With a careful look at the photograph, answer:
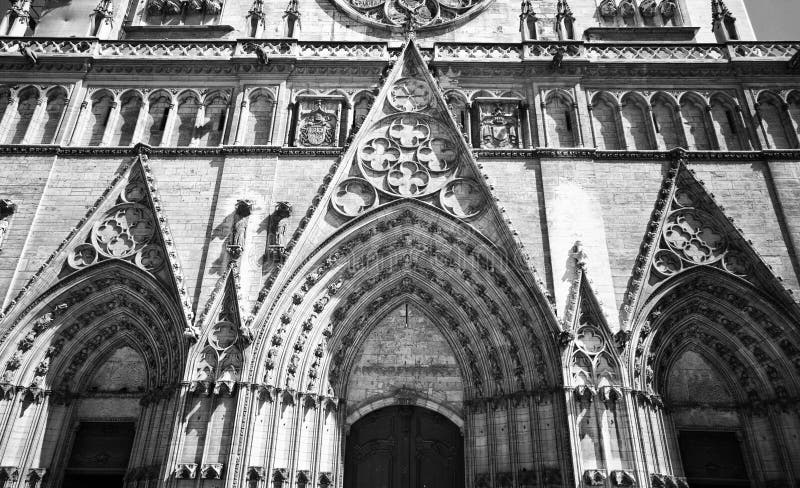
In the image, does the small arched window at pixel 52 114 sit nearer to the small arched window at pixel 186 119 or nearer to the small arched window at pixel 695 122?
the small arched window at pixel 186 119

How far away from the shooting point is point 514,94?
14109mm

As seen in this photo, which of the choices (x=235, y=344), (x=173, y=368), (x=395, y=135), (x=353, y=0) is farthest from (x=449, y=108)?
(x=173, y=368)

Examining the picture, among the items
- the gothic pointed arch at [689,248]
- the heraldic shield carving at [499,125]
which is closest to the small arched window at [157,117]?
the heraldic shield carving at [499,125]

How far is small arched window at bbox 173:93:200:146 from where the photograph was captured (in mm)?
13922

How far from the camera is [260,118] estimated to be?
14.0 metres

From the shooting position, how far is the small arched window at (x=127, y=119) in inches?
551

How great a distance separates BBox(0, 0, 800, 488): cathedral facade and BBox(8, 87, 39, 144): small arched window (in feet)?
0.21

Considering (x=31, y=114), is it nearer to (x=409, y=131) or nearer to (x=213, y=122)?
(x=213, y=122)

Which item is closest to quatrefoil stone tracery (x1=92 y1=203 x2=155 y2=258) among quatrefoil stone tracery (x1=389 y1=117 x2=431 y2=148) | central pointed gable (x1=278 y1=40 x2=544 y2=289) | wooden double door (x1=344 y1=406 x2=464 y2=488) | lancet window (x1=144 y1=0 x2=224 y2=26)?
central pointed gable (x1=278 y1=40 x2=544 y2=289)

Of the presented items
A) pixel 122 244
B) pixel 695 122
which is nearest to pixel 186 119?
pixel 122 244

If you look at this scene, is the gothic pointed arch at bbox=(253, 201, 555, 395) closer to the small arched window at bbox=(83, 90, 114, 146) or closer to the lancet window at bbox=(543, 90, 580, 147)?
the lancet window at bbox=(543, 90, 580, 147)

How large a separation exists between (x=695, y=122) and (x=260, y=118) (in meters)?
11.0

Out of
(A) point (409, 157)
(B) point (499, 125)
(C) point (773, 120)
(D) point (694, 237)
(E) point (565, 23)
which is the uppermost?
(E) point (565, 23)

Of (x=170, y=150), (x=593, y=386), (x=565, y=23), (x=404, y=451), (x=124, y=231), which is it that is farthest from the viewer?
(x=565, y=23)
